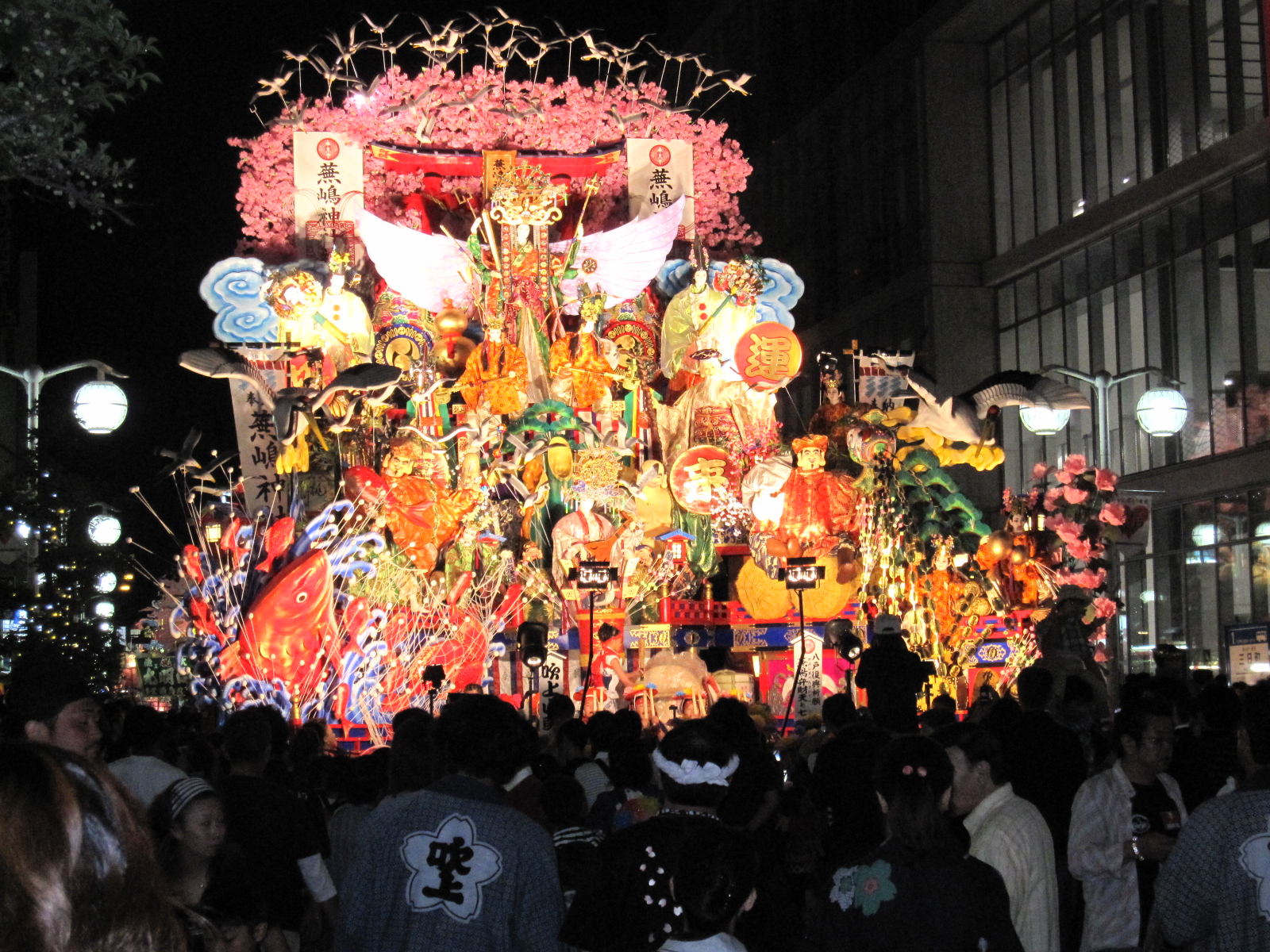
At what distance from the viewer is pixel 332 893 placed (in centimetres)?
595

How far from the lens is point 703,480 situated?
27859 millimetres

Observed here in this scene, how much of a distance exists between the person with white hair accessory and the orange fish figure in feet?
59.1

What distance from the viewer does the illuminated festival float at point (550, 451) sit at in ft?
74.1

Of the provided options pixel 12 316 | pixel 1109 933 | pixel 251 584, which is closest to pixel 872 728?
pixel 1109 933

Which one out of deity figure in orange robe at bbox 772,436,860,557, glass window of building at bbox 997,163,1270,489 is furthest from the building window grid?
deity figure in orange robe at bbox 772,436,860,557

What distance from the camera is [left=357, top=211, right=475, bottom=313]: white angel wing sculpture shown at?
31.2m

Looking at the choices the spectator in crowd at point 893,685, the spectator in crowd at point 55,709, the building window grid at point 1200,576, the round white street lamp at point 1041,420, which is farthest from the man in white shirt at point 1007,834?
the building window grid at point 1200,576

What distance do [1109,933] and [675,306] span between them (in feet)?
85.9

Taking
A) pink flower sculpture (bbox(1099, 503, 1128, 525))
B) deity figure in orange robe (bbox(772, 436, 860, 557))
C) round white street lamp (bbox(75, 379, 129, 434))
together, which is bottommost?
pink flower sculpture (bbox(1099, 503, 1128, 525))

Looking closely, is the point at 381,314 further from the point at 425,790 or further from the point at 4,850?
the point at 4,850

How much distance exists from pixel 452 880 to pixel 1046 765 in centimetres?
319

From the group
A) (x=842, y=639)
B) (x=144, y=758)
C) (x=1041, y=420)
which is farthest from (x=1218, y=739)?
(x=1041, y=420)

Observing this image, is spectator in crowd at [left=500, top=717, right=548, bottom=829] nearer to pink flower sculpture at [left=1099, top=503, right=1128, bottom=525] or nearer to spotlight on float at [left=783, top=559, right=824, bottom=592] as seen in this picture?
pink flower sculpture at [left=1099, top=503, right=1128, bottom=525]

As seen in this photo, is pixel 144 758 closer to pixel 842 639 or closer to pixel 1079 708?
pixel 1079 708
